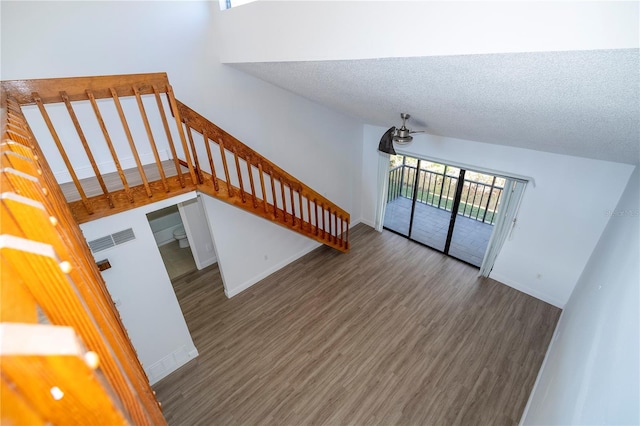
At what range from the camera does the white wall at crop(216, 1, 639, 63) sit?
1.04 metres

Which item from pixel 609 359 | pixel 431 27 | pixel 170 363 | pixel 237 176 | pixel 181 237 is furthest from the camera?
pixel 181 237

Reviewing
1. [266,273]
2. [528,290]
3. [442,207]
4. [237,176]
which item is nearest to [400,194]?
[442,207]

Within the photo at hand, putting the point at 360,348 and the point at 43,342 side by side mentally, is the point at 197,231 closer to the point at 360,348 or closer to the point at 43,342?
the point at 360,348

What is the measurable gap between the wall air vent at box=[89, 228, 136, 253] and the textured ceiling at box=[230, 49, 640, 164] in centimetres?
219

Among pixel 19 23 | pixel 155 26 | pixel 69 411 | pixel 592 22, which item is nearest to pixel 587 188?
pixel 592 22

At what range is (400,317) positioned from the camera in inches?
153

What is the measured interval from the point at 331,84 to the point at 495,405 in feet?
12.4

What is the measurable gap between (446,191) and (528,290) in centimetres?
303

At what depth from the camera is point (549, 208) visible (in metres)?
3.70

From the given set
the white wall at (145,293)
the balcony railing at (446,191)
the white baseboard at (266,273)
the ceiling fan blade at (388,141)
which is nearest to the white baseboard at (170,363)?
the white wall at (145,293)

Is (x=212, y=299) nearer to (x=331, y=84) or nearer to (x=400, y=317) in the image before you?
(x=400, y=317)

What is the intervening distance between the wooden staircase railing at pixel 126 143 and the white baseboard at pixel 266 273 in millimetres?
1403

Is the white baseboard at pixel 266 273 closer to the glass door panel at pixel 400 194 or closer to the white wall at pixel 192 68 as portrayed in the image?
the white wall at pixel 192 68

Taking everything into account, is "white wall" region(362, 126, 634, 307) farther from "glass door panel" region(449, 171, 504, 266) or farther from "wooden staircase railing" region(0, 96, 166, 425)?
"wooden staircase railing" region(0, 96, 166, 425)
